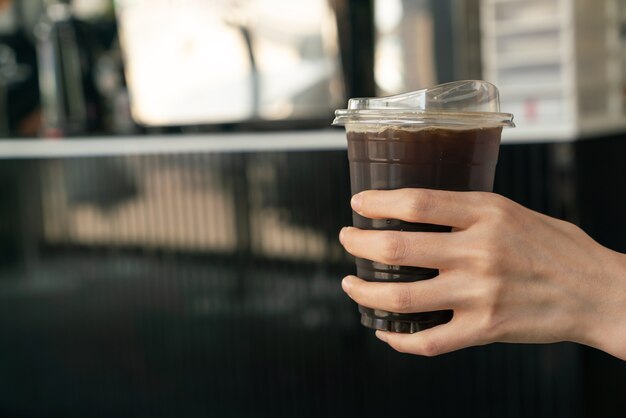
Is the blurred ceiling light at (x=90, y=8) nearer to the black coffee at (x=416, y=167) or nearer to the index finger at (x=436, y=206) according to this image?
the black coffee at (x=416, y=167)

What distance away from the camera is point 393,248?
2.99 feet

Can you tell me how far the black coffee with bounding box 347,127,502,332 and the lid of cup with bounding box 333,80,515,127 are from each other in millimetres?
11

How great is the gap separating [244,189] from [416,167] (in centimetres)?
240

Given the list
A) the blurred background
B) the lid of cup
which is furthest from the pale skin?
the blurred background

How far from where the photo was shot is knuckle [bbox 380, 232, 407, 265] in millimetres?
909

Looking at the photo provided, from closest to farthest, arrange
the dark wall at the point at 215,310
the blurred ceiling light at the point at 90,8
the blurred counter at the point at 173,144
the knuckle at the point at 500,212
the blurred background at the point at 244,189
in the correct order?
the knuckle at the point at 500,212 → the blurred background at the point at 244,189 → the dark wall at the point at 215,310 → the blurred counter at the point at 173,144 → the blurred ceiling light at the point at 90,8

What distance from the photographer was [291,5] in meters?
3.32

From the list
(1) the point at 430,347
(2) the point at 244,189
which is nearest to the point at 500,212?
(1) the point at 430,347

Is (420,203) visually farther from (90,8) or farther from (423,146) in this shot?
(90,8)

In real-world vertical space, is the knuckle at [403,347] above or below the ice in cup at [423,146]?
below

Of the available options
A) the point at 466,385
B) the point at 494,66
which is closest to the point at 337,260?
the point at 466,385

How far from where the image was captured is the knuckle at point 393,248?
909 mm

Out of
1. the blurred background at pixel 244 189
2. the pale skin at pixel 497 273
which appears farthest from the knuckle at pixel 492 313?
the blurred background at pixel 244 189

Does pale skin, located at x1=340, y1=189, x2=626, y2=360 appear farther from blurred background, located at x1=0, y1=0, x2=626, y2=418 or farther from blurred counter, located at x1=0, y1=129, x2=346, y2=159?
blurred counter, located at x1=0, y1=129, x2=346, y2=159
